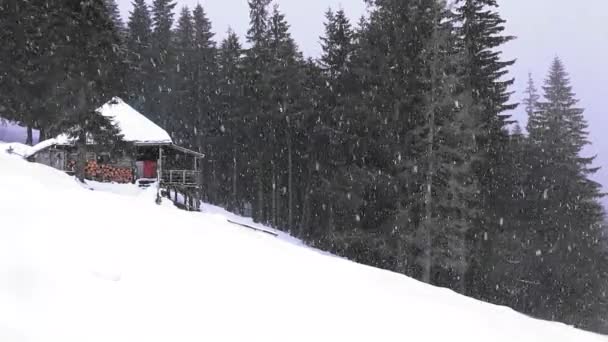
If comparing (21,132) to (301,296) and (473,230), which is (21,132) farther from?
(301,296)

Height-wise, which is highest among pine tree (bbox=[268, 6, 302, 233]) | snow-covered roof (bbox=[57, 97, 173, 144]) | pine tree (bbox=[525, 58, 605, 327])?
pine tree (bbox=[268, 6, 302, 233])

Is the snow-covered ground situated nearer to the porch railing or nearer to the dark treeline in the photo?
the dark treeline

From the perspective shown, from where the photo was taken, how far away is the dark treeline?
75.2ft

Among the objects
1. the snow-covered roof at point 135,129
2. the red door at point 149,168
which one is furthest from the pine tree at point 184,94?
the red door at point 149,168

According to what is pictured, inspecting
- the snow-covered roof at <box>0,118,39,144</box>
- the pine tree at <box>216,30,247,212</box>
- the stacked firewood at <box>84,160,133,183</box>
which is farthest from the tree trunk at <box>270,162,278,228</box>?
the snow-covered roof at <box>0,118,39,144</box>

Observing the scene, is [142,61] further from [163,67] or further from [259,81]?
[259,81]

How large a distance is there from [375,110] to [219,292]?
20.3 metres

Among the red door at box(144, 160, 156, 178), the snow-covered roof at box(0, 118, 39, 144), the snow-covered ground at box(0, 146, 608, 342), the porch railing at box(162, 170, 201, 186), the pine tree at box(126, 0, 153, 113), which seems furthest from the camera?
→ the pine tree at box(126, 0, 153, 113)

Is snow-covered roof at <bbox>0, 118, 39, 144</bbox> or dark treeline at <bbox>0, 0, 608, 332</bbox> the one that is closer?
dark treeline at <bbox>0, 0, 608, 332</bbox>

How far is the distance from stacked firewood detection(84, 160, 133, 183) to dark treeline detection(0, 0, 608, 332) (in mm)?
3796

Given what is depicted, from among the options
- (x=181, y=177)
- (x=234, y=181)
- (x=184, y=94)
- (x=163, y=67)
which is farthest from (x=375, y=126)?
(x=163, y=67)

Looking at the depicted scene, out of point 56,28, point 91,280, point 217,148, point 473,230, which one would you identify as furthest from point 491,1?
point 217,148

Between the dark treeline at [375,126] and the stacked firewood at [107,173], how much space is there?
380cm

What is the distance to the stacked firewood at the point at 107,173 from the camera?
93.1ft
